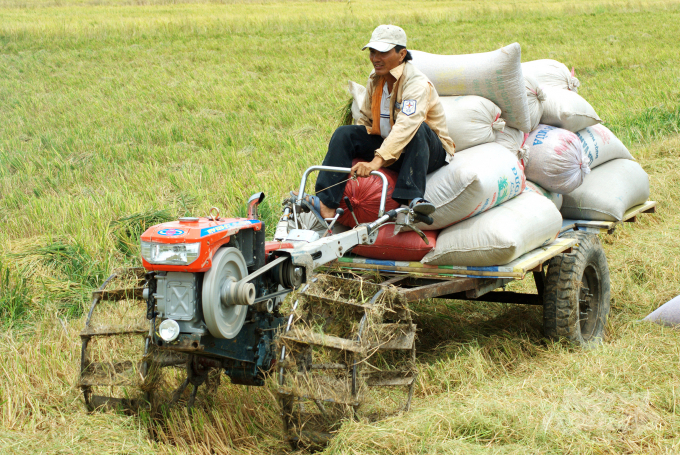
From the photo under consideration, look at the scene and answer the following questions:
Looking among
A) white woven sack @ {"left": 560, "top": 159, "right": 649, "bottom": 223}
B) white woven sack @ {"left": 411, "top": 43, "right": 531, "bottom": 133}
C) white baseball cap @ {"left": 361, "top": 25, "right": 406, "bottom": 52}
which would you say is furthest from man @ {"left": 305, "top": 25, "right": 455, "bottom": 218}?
white woven sack @ {"left": 560, "top": 159, "right": 649, "bottom": 223}

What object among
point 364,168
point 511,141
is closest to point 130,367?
point 364,168

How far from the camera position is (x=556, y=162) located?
183 inches

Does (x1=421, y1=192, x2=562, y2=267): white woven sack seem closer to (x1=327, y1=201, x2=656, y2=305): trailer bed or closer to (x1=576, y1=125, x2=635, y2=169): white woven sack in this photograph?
(x1=327, y1=201, x2=656, y2=305): trailer bed

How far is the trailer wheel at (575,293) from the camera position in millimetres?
4031

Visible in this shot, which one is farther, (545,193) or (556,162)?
(545,193)

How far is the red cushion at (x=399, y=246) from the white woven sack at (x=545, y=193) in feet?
3.46

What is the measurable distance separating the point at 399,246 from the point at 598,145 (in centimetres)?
239

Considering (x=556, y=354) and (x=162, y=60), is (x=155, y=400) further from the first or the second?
(x=162, y=60)

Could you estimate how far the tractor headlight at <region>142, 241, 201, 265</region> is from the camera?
A: 7.99ft

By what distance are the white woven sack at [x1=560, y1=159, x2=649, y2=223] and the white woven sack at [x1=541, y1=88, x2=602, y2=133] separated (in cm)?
42

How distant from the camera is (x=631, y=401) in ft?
10.1

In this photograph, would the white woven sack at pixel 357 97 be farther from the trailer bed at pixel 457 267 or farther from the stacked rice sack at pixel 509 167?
the trailer bed at pixel 457 267


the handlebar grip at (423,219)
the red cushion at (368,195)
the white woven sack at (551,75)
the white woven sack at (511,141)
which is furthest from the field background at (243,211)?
the white woven sack at (551,75)

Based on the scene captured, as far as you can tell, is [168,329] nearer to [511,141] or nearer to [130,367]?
[130,367]
